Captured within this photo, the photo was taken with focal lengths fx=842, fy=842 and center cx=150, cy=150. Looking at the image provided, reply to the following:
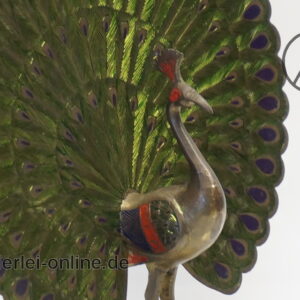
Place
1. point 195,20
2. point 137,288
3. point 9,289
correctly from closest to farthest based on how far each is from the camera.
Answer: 1. point 9,289
2. point 195,20
3. point 137,288

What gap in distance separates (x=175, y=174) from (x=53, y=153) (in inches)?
10.6

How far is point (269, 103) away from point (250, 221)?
22cm

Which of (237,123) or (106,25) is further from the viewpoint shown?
(237,123)

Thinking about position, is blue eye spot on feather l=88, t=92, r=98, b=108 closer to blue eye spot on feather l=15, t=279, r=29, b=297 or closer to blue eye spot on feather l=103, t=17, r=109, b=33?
blue eye spot on feather l=103, t=17, r=109, b=33

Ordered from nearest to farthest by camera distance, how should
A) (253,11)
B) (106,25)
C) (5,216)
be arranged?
(5,216)
(106,25)
(253,11)

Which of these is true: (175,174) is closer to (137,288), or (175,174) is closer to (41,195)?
(41,195)

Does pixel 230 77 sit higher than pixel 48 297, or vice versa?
pixel 230 77

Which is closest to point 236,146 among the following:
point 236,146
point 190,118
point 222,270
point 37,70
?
point 236,146

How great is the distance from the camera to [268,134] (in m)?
1.50

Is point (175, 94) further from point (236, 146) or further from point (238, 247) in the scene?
point (238, 247)

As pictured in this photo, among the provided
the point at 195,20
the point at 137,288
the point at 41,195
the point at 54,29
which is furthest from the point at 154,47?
the point at 137,288

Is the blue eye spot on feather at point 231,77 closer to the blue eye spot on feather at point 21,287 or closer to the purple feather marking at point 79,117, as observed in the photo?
the purple feather marking at point 79,117

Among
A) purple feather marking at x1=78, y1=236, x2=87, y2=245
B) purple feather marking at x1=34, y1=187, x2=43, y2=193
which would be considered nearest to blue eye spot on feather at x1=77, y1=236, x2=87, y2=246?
purple feather marking at x1=78, y1=236, x2=87, y2=245

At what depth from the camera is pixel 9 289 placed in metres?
1.18
